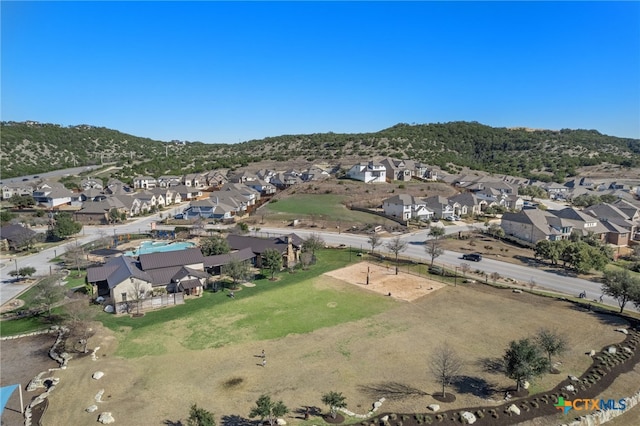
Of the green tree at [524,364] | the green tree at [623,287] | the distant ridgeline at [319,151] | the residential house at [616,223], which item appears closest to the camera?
the green tree at [524,364]

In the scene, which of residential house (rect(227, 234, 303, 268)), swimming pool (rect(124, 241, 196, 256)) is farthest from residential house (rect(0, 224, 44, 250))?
residential house (rect(227, 234, 303, 268))

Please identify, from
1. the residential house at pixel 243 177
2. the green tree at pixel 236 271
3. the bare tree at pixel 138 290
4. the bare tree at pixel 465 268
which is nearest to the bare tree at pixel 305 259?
the green tree at pixel 236 271

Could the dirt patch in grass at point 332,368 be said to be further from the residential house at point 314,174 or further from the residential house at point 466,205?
the residential house at point 314,174

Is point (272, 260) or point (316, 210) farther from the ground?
point (316, 210)

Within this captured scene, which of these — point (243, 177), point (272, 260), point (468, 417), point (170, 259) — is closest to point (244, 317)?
point (272, 260)

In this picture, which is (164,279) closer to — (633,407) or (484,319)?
(484,319)

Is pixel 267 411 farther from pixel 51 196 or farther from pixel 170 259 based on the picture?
pixel 51 196

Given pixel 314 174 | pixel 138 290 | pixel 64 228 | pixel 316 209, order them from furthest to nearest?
pixel 314 174
pixel 316 209
pixel 64 228
pixel 138 290

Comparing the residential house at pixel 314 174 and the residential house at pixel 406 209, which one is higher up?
the residential house at pixel 314 174
